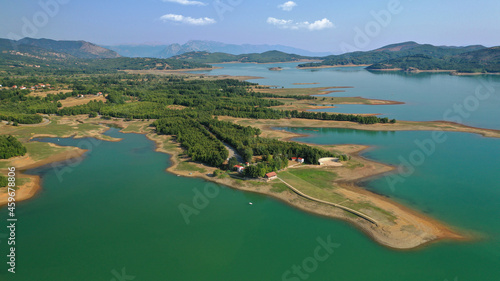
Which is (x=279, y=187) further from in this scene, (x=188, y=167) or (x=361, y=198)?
(x=188, y=167)

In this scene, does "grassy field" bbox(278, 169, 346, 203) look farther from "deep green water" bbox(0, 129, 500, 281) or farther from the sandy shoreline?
the sandy shoreline

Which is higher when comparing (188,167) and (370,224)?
(188,167)

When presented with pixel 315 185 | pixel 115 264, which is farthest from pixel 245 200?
pixel 115 264

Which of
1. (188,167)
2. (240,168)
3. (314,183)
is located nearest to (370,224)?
(314,183)

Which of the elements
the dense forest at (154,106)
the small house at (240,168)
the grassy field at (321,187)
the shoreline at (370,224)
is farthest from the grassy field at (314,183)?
the dense forest at (154,106)

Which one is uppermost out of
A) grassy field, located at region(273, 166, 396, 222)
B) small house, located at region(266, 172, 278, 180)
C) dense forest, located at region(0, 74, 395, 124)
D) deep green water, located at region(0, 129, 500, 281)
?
dense forest, located at region(0, 74, 395, 124)

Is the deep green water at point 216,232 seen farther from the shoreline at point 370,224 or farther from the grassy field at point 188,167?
the grassy field at point 188,167

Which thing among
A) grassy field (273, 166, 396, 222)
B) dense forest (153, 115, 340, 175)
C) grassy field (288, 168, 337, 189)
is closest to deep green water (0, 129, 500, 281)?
grassy field (273, 166, 396, 222)

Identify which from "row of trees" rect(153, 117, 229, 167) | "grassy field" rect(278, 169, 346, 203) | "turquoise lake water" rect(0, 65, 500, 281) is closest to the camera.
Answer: "turquoise lake water" rect(0, 65, 500, 281)
